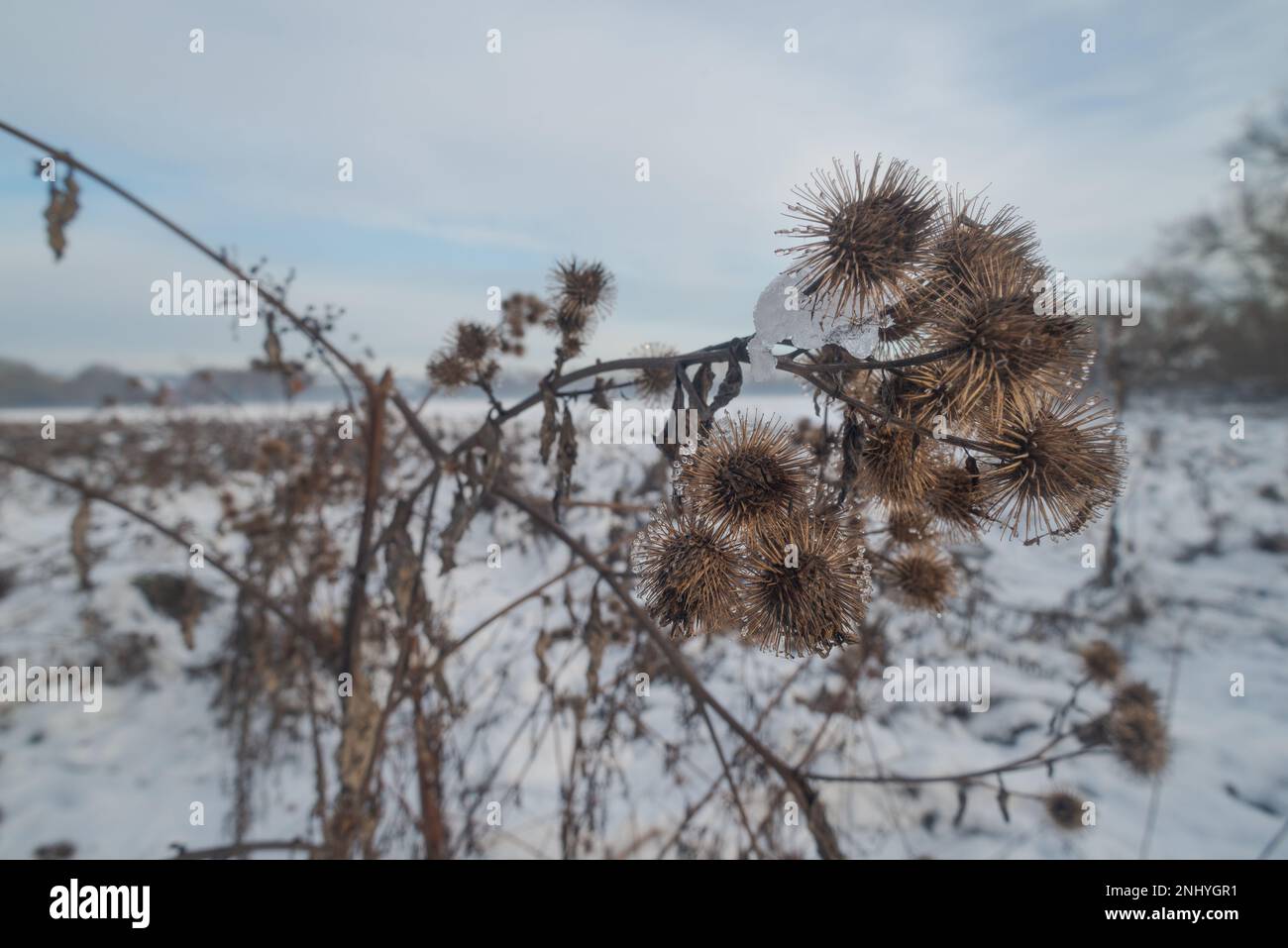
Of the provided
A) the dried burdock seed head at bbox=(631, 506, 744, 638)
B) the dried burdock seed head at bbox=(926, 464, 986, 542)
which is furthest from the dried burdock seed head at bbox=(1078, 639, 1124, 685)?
the dried burdock seed head at bbox=(631, 506, 744, 638)

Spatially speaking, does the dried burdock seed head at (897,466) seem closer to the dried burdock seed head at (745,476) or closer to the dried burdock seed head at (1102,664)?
the dried burdock seed head at (745,476)

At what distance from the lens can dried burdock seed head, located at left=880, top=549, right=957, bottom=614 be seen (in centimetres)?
143

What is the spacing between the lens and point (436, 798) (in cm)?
213

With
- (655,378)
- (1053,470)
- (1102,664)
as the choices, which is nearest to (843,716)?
(1102,664)

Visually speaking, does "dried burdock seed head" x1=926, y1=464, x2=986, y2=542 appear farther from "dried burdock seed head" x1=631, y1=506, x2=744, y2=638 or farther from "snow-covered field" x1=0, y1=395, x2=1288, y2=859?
"snow-covered field" x1=0, y1=395, x2=1288, y2=859

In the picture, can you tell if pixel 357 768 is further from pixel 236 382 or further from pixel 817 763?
pixel 236 382

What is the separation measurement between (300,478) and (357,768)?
1.20 metres

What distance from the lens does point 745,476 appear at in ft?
3.35

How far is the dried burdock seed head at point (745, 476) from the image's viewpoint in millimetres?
1010

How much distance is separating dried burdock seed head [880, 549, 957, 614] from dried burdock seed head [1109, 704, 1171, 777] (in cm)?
206

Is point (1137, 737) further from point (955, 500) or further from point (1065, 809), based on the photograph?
point (955, 500)
